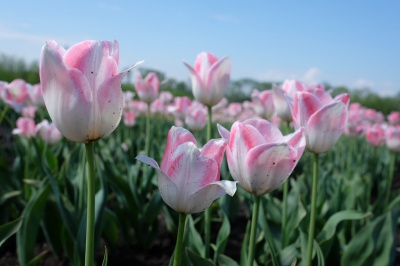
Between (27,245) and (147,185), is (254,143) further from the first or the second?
(147,185)

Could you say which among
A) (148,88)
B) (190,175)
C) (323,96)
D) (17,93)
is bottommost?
(17,93)

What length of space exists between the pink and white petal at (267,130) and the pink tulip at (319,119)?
0.91 ft

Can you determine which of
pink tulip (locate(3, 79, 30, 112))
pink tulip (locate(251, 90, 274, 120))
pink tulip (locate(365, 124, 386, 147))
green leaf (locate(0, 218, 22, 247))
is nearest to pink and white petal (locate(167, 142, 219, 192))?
green leaf (locate(0, 218, 22, 247))

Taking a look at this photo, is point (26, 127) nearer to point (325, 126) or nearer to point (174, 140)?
point (325, 126)

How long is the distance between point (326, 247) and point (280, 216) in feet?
1.79

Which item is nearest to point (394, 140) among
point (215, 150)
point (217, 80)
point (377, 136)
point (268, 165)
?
point (377, 136)

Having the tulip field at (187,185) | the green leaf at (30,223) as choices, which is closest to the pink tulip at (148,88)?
the tulip field at (187,185)

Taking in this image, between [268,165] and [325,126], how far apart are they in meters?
0.37

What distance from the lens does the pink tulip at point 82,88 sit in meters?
0.68

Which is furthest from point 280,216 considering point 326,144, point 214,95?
point 326,144

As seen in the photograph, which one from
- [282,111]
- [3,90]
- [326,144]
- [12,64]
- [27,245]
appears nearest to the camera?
[326,144]

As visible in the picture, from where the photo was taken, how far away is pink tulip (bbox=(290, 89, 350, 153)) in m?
1.14

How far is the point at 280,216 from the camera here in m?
1.97

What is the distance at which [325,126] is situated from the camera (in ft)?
3.76
